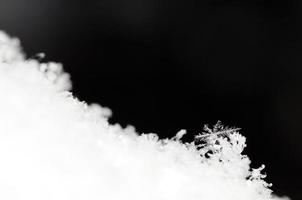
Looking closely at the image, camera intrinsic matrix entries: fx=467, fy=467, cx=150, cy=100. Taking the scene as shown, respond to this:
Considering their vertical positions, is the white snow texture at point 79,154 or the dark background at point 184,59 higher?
the dark background at point 184,59

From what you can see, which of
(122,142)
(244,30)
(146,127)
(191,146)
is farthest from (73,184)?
(244,30)

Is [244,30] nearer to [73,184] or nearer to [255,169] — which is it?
[255,169]

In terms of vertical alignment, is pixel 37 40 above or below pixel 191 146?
above

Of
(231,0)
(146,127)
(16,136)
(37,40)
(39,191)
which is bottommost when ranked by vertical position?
(39,191)

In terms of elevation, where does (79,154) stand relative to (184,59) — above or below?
below
